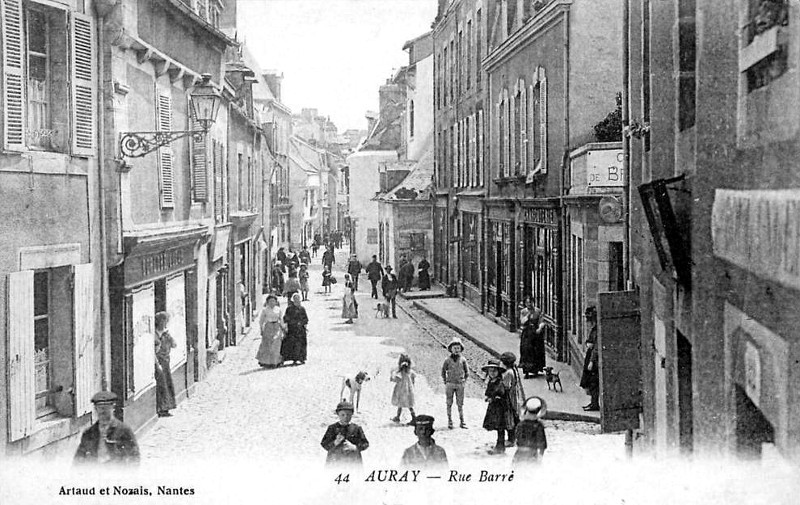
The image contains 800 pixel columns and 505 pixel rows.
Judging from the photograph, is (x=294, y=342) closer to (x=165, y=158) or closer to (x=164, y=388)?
(x=164, y=388)

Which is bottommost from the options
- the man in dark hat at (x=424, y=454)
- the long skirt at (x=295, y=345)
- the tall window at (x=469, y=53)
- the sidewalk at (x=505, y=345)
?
the sidewalk at (x=505, y=345)

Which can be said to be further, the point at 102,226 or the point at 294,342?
the point at 294,342

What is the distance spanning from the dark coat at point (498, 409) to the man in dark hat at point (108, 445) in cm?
409

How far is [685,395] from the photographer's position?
23.9ft

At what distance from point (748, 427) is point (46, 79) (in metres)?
6.58

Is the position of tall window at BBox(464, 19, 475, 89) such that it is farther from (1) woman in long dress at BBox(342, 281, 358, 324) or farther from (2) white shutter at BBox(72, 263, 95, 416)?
(2) white shutter at BBox(72, 263, 95, 416)

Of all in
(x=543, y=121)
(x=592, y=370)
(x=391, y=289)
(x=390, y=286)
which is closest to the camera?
(x=592, y=370)

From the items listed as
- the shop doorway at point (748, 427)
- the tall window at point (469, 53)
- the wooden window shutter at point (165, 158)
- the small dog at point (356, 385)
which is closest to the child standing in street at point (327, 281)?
the tall window at point (469, 53)

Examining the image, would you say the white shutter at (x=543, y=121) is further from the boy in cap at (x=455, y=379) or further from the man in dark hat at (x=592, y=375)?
the boy in cap at (x=455, y=379)

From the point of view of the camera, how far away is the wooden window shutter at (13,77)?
7406 millimetres

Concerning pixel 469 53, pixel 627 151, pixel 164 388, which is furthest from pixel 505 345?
pixel 469 53

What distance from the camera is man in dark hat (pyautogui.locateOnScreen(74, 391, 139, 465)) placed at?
733 centimetres

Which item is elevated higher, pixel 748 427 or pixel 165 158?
pixel 165 158

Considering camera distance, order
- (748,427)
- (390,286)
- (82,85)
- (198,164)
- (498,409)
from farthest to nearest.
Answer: (390,286), (198,164), (498,409), (82,85), (748,427)
